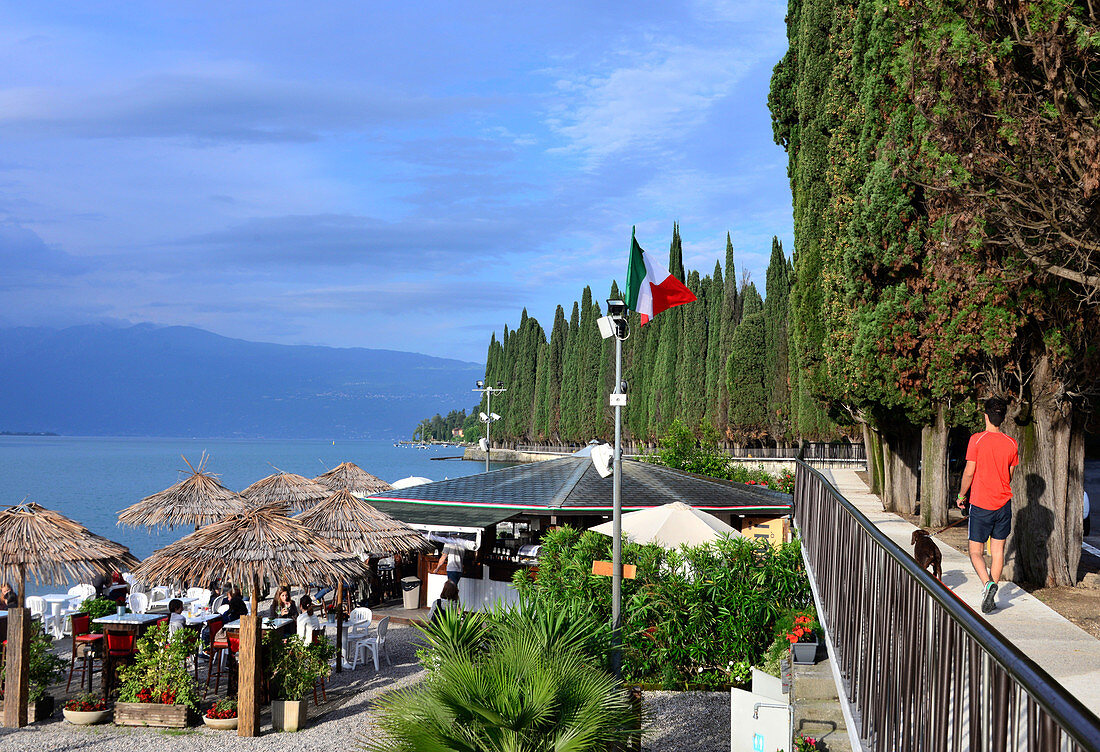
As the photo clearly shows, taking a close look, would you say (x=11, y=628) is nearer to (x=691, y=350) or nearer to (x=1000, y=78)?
(x=1000, y=78)

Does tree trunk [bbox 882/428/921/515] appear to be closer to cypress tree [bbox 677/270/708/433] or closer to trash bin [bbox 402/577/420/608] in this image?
Answer: trash bin [bbox 402/577/420/608]

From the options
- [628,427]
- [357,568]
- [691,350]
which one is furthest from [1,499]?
[357,568]

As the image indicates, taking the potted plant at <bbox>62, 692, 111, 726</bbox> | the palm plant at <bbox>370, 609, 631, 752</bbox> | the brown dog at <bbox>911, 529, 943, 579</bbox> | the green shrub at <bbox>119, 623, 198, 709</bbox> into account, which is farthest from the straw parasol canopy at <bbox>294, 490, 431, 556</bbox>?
the brown dog at <bbox>911, 529, 943, 579</bbox>

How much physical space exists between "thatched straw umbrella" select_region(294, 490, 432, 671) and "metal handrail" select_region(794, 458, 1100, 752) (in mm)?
12253

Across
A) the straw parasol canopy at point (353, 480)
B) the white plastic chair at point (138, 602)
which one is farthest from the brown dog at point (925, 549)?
the straw parasol canopy at point (353, 480)

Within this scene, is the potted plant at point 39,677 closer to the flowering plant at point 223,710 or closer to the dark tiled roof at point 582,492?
the flowering plant at point 223,710

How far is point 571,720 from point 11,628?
363 inches

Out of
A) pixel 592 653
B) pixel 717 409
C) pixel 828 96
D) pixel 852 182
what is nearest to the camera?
pixel 592 653

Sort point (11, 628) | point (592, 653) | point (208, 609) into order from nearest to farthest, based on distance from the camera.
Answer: point (592, 653), point (11, 628), point (208, 609)

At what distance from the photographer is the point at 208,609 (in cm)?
1647

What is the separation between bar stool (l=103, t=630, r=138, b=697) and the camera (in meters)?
12.8

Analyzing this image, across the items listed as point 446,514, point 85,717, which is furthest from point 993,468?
point 446,514

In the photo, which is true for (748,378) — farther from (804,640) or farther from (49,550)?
(49,550)

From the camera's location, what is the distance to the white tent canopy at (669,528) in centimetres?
1509
